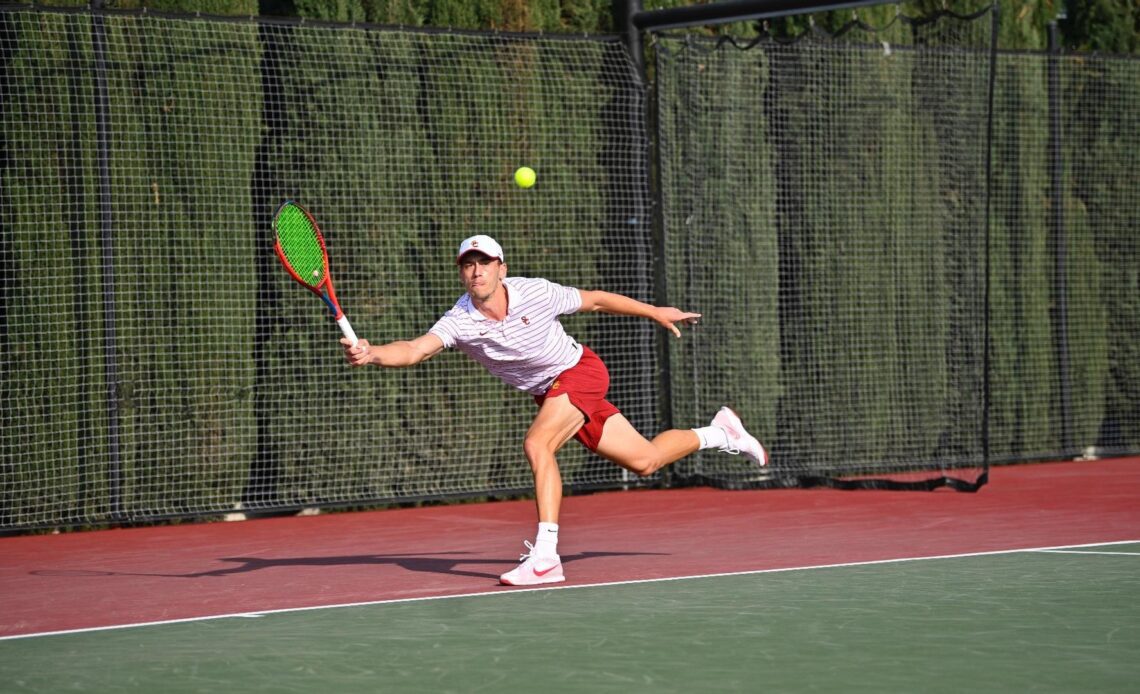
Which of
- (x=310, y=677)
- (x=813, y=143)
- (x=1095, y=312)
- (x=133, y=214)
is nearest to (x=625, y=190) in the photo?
(x=813, y=143)

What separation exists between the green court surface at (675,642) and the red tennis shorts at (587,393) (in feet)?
3.09

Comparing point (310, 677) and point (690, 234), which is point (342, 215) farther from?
point (310, 677)

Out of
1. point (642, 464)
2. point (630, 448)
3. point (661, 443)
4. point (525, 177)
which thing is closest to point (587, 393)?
point (630, 448)

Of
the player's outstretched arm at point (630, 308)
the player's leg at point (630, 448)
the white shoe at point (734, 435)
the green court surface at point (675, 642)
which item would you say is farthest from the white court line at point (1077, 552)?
the player's outstretched arm at point (630, 308)

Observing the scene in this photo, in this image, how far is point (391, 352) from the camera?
683cm

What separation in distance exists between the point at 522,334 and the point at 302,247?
1046 millimetres

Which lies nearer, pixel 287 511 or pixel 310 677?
pixel 310 677

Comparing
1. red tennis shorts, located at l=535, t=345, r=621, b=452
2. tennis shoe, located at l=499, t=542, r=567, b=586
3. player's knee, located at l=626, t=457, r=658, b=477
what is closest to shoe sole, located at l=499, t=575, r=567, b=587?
tennis shoe, located at l=499, t=542, r=567, b=586

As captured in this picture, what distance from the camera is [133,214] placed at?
10.1 meters

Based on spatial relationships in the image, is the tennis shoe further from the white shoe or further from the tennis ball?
the tennis ball

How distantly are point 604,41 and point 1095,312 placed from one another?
195 inches

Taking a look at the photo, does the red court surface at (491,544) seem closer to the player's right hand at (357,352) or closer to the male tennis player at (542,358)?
the male tennis player at (542,358)

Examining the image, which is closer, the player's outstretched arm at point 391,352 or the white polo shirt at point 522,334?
the player's outstretched arm at point 391,352

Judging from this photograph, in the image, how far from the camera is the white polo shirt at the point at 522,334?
7.38 meters
